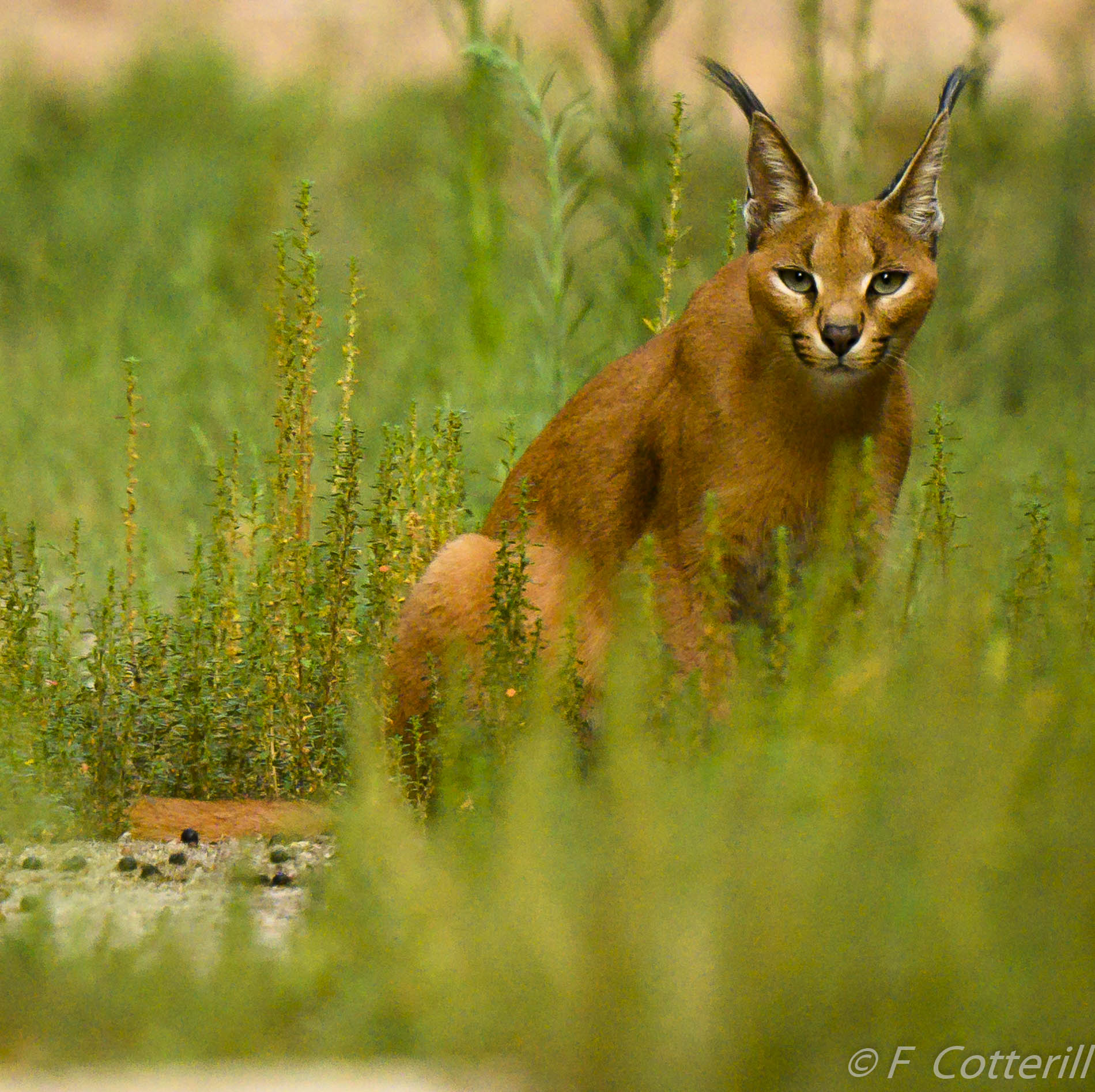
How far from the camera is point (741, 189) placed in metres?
9.12

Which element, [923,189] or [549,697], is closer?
[549,697]

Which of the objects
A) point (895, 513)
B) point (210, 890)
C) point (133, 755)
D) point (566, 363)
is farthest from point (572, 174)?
point (210, 890)

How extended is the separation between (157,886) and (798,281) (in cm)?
195

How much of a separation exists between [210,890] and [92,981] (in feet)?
3.09

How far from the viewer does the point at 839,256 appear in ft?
11.6

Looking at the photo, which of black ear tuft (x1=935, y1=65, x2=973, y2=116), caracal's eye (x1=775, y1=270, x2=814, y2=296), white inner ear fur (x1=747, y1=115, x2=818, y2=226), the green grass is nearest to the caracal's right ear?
white inner ear fur (x1=747, y1=115, x2=818, y2=226)

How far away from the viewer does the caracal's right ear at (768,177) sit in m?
3.60

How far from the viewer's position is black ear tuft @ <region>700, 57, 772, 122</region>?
374 centimetres

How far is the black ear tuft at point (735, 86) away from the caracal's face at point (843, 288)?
0.32m

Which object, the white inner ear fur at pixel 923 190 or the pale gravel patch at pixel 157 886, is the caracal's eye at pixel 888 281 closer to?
the white inner ear fur at pixel 923 190

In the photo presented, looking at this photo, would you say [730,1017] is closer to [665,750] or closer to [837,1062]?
[837,1062]

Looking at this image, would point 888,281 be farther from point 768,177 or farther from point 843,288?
point 768,177

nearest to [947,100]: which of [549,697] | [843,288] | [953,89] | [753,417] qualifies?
[953,89]

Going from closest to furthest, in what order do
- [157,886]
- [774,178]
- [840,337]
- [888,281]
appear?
[157,886] < [840,337] < [888,281] < [774,178]
